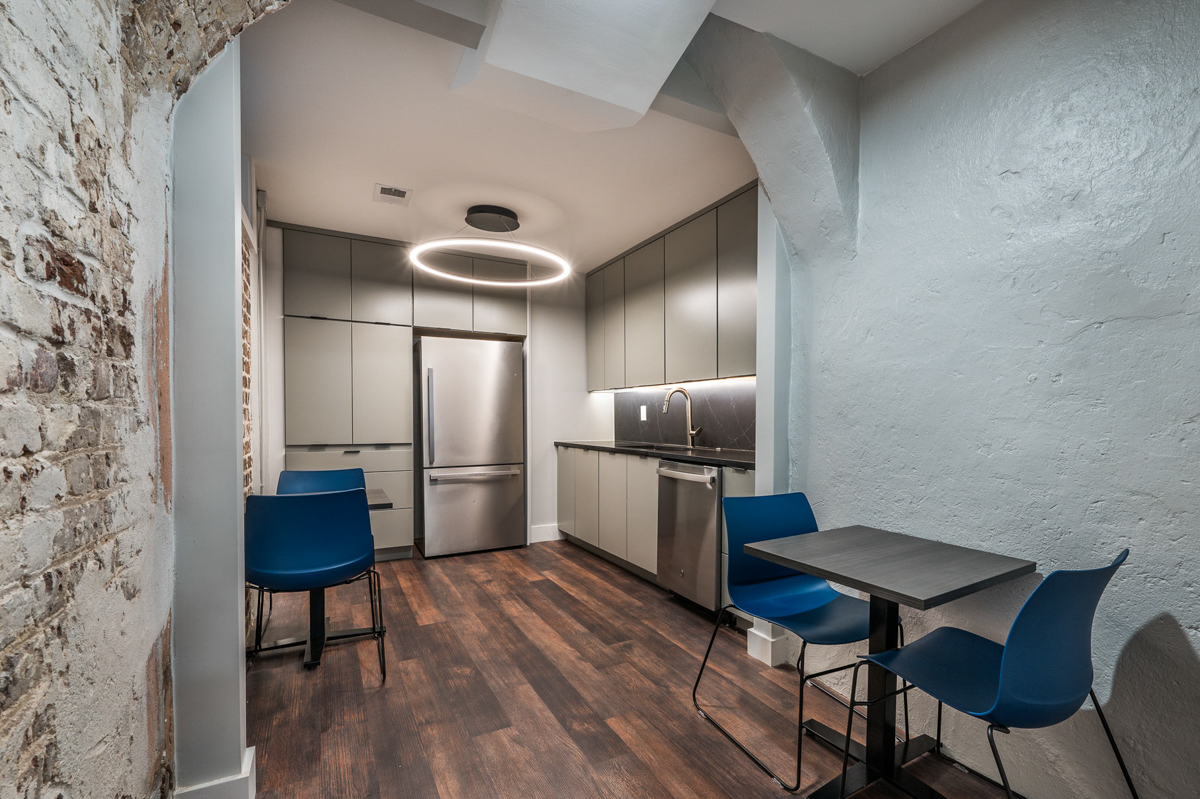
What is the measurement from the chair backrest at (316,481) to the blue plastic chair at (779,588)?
2.19m

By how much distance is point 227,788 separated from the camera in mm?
1563

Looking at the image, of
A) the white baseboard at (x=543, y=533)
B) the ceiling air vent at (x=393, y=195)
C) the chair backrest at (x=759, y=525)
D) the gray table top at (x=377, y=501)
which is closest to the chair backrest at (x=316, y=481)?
the gray table top at (x=377, y=501)

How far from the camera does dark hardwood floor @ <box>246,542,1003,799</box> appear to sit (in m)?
1.76

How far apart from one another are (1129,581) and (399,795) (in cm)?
227

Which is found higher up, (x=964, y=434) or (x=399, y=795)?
(x=964, y=434)

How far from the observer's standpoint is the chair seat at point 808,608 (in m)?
1.82

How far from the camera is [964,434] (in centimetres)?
186

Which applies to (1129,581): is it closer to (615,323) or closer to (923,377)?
(923,377)

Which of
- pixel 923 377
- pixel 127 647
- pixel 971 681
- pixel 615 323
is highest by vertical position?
Result: pixel 615 323

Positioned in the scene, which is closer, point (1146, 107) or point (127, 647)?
point (127, 647)

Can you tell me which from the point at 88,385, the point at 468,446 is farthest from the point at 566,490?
the point at 88,385

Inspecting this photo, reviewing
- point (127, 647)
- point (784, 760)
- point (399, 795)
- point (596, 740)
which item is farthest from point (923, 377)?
point (127, 647)

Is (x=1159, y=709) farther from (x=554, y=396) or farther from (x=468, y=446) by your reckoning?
(x=554, y=396)

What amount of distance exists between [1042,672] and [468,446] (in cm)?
384
